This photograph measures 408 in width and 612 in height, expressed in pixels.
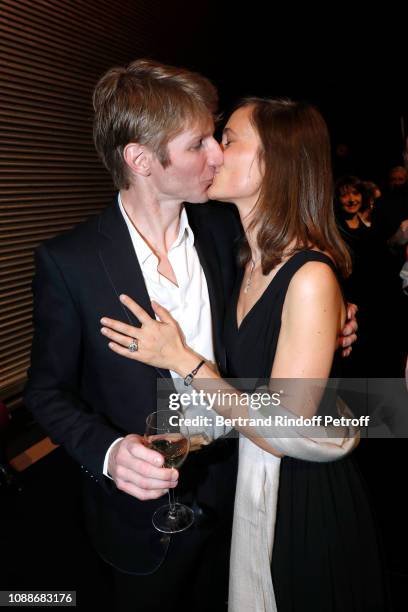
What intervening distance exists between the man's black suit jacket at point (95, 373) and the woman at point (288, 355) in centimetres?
11

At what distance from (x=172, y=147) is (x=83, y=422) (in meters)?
0.99

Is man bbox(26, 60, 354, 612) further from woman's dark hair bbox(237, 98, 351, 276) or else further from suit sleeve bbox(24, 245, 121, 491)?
woman's dark hair bbox(237, 98, 351, 276)

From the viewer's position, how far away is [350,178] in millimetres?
5105

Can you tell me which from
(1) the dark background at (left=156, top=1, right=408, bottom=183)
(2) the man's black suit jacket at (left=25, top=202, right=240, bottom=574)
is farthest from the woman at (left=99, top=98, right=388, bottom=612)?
(1) the dark background at (left=156, top=1, right=408, bottom=183)

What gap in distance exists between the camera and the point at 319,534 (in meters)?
1.53

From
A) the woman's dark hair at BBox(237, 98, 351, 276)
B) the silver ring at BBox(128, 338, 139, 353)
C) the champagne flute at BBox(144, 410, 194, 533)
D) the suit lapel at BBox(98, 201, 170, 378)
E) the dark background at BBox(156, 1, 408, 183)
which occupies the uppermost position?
the dark background at BBox(156, 1, 408, 183)

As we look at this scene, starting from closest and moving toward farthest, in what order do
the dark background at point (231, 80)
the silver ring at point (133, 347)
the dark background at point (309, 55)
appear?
the silver ring at point (133, 347)
the dark background at point (231, 80)
the dark background at point (309, 55)

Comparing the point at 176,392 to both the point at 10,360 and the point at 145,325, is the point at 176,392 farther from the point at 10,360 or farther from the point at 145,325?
the point at 10,360

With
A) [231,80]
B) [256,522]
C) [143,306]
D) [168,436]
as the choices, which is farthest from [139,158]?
[231,80]

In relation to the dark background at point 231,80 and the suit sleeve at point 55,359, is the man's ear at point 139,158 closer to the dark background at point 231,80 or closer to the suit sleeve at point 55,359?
the suit sleeve at point 55,359

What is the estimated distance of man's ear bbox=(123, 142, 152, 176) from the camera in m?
1.70

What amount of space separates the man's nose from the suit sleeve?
0.69 m

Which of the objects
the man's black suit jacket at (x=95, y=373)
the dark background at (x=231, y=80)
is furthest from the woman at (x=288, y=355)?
the dark background at (x=231, y=80)

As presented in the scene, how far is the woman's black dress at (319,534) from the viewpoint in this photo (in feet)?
4.95
